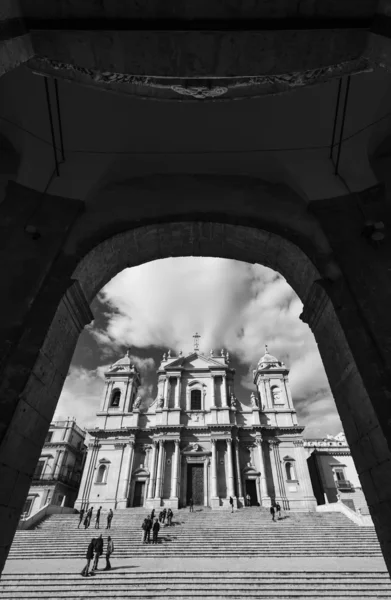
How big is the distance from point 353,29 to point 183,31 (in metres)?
1.57

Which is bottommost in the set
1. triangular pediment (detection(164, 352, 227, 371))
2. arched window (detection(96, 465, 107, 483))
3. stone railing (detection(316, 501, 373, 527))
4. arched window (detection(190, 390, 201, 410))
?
stone railing (detection(316, 501, 373, 527))

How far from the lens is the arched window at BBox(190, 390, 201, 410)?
105 ft

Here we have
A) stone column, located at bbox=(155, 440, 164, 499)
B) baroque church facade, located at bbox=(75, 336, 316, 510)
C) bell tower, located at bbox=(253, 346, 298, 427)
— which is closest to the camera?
stone column, located at bbox=(155, 440, 164, 499)

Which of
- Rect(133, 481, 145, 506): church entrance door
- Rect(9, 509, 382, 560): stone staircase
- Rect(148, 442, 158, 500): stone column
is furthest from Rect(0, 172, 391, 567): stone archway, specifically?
Rect(133, 481, 145, 506): church entrance door

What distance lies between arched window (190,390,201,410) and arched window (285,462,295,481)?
29.8 feet

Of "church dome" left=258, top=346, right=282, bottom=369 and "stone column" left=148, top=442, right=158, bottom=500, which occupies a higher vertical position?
"church dome" left=258, top=346, right=282, bottom=369

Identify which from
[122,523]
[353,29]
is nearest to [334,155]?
[353,29]

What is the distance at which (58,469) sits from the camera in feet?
113

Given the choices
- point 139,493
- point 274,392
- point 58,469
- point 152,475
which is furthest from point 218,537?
point 58,469

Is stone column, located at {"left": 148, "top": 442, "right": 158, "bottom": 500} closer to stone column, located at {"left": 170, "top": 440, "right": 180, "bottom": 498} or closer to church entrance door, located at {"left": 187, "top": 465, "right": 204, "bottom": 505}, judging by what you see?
stone column, located at {"left": 170, "top": 440, "right": 180, "bottom": 498}

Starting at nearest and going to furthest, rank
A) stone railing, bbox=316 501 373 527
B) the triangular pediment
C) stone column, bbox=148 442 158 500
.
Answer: stone railing, bbox=316 501 373 527
stone column, bbox=148 442 158 500
the triangular pediment

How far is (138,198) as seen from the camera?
6.41m

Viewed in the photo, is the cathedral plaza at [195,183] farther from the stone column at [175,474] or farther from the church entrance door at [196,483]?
the church entrance door at [196,483]

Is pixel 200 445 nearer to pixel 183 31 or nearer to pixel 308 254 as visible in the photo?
pixel 308 254
